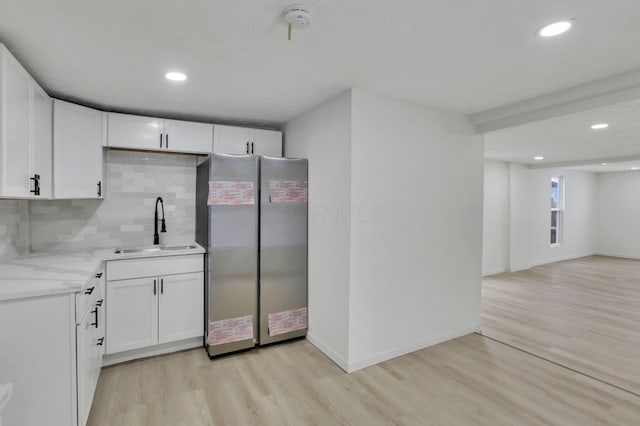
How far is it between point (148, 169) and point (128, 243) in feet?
2.73

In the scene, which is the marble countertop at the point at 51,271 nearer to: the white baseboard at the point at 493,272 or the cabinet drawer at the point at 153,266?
the cabinet drawer at the point at 153,266

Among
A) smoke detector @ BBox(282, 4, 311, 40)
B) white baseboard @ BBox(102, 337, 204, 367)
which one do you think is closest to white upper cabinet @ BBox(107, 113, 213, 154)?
white baseboard @ BBox(102, 337, 204, 367)

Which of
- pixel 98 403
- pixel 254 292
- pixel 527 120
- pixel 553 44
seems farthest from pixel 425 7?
pixel 98 403

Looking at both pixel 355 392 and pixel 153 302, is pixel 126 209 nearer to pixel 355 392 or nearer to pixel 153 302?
pixel 153 302

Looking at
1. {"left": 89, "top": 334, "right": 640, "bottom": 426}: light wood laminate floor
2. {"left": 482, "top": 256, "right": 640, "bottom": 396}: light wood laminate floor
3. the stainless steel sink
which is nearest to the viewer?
{"left": 89, "top": 334, "right": 640, "bottom": 426}: light wood laminate floor

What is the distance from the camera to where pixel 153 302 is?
2.93m

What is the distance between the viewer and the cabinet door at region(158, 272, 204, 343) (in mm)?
2980

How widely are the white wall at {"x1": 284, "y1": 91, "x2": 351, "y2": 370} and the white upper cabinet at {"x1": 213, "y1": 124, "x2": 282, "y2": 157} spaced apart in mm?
420

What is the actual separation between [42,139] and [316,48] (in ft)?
7.24

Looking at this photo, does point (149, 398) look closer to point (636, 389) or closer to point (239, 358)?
point (239, 358)

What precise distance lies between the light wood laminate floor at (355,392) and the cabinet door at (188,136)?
82.1 inches

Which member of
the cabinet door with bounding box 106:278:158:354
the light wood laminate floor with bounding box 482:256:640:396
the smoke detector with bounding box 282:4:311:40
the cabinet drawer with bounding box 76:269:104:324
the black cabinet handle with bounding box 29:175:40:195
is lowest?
the light wood laminate floor with bounding box 482:256:640:396

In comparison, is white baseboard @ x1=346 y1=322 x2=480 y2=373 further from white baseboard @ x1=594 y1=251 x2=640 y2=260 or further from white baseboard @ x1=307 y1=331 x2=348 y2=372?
white baseboard @ x1=594 y1=251 x2=640 y2=260

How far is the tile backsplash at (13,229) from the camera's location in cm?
250
